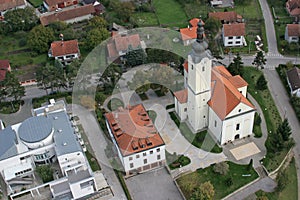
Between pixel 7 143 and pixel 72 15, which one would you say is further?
pixel 72 15

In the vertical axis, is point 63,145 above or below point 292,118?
above

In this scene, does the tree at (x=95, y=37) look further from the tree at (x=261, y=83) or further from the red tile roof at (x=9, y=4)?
the tree at (x=261, y=83)

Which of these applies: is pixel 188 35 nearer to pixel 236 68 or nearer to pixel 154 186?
pixel 236 68

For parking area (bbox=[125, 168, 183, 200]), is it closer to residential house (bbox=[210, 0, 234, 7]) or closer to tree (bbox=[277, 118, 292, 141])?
tree (bbox=[277, 118, 292, 141])

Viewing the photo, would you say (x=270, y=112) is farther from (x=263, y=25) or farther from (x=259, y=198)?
(x=263, y=25)

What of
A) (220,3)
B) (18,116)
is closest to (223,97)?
(18,116)

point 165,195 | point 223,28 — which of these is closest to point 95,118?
point 165,195
